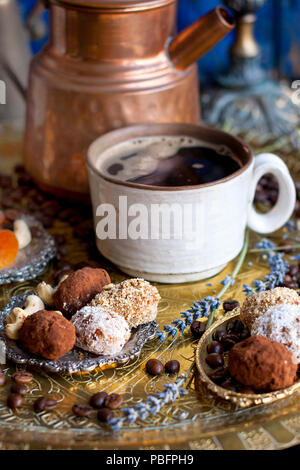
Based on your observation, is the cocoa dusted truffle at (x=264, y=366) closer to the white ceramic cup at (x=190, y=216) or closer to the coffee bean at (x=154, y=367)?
the coffee bean at (x=154, y=367)

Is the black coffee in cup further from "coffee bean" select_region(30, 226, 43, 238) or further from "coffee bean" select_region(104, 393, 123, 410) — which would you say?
"coffee bean" select_region(104, 393, 123, 410)

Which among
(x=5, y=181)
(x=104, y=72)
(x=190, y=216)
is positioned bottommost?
(x=5, y=181)

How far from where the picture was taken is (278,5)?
61.9 inches

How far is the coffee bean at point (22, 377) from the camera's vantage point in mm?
665

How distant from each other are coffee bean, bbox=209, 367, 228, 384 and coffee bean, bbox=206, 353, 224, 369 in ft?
0.04

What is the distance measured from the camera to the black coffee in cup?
85cm

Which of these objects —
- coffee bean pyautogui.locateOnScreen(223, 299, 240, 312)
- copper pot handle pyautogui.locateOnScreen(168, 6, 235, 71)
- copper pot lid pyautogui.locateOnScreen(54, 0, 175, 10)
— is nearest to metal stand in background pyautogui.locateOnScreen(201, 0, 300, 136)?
copper pot handle pyautogui.locateOnScreen(168, 6, 235, 71)

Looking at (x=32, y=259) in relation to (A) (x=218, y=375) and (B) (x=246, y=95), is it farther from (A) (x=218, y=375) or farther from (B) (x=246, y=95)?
(B) (x=246, y=95)

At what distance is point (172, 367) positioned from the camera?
2.26 feet

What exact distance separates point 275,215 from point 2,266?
1.26 ft

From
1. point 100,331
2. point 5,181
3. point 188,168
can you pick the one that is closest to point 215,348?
point 100,331

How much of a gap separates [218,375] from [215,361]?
21 mm

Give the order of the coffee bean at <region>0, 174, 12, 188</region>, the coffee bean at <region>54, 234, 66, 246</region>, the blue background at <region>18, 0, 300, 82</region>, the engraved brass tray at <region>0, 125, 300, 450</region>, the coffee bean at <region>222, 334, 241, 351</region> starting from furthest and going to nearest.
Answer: the blue background at <region>18, 0, 300, 82</region> → the coffee bean at <region>0, 174, 12, 188</region> → the coffee bean at <region>54, 234, 66, 246</region> → the coffee bean at <region>222, 334, 241, 351</region> → the engraved brass tray at <region>0, 125, 300, 450</region>

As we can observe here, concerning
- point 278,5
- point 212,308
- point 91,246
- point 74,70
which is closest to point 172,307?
point 212,308
